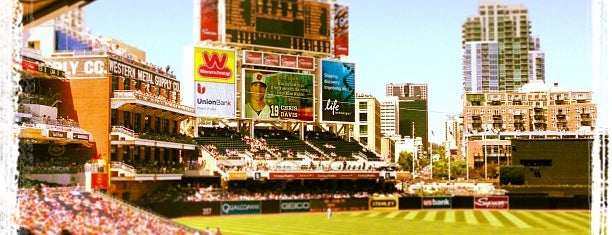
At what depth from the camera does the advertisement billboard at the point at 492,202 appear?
39.8m

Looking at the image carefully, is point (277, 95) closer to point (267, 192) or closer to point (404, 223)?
point (267, 192)

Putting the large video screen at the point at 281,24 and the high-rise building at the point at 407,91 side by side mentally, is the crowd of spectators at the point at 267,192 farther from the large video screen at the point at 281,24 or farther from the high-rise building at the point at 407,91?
the high-rise building at the point at 407,91

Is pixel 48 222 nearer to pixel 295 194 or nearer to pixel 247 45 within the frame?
pixel 295 194

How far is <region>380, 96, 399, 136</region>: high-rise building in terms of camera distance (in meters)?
115

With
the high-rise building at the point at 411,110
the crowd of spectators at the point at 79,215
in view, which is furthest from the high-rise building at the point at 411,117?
the crowd of spectators at the point at 79,215

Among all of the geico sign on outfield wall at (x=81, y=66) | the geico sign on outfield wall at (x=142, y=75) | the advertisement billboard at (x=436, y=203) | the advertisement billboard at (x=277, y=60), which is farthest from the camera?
the advertisement billboard at (x=277, y=60)

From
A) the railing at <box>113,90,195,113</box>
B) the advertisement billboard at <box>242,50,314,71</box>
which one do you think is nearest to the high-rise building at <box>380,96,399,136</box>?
the advertisement billboard at <box>242,50,314,71</box>

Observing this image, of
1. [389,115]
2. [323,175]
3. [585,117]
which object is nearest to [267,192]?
[323,175]

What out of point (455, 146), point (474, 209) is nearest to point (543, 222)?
point (474, 209)

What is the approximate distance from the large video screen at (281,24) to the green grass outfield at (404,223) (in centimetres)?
1103

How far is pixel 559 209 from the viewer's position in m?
39.7

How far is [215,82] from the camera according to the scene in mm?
39500

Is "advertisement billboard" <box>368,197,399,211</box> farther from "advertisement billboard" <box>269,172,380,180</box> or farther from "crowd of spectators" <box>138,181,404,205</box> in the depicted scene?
"advertisement billboard" <box>269,172,380,180</box>

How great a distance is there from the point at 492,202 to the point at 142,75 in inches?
768
